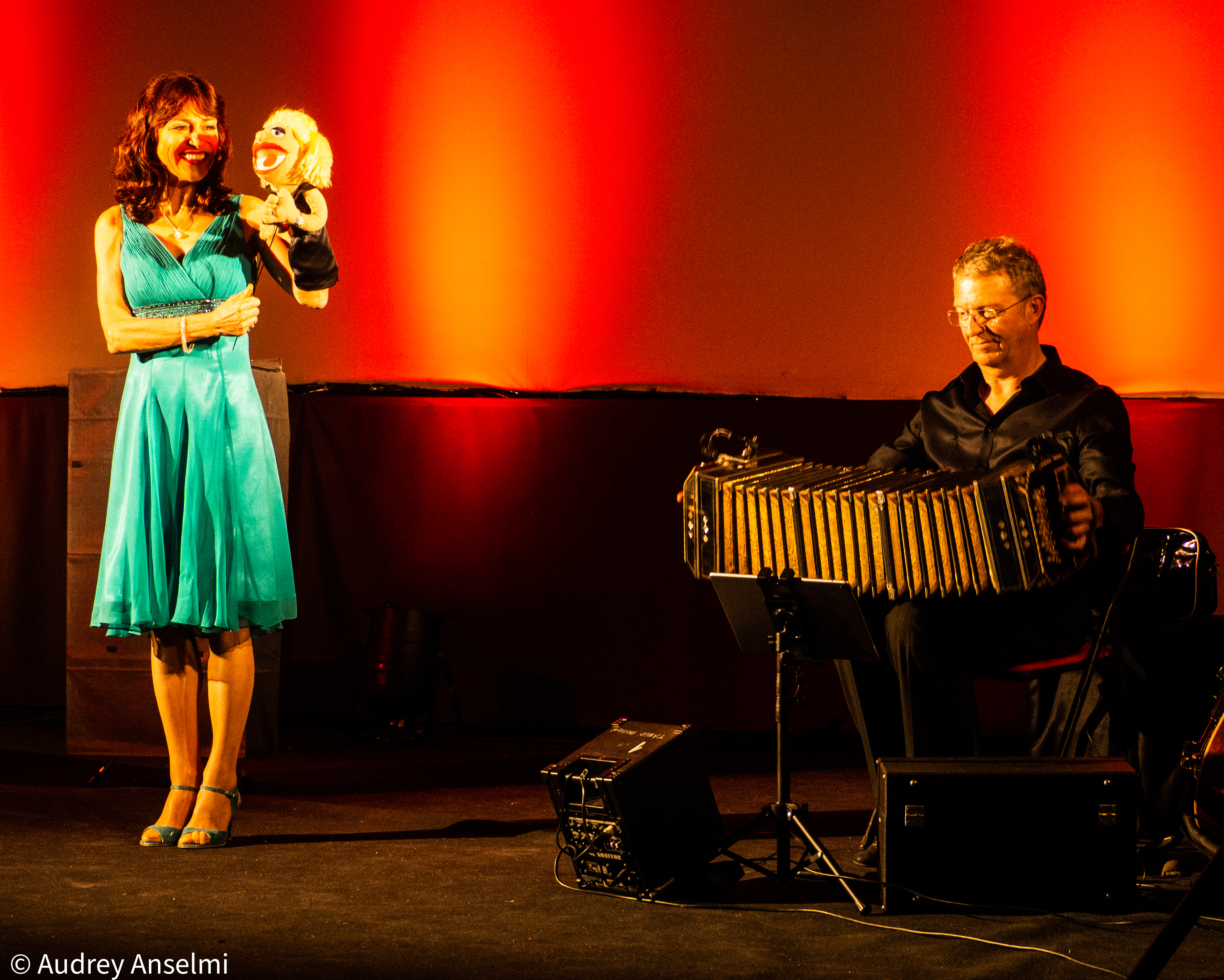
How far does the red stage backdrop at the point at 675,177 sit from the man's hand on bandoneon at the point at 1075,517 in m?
2.38

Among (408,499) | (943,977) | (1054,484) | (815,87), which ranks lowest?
(943,977)

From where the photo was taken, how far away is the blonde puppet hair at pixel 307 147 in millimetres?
3209

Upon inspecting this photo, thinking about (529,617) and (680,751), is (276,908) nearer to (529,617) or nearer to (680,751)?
(680,751)

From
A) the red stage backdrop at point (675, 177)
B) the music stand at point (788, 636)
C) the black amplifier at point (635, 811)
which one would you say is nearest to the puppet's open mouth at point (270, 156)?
the music stand at point (788, 636)

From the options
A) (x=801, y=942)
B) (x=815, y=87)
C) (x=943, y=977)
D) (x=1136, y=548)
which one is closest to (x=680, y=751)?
(x=801, y=942)

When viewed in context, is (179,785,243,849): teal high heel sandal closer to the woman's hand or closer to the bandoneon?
the woman's hand

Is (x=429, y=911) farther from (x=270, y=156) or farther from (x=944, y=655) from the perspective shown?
(x=270, y=156)

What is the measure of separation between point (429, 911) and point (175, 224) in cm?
172

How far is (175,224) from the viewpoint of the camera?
336 centimetres

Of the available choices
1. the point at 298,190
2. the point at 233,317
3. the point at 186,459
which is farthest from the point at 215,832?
the point at 298,190

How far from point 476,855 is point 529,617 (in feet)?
6.82

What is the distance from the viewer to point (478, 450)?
5.36m

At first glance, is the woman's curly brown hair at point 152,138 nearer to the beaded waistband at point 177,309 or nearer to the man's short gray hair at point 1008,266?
the beaded waistband at point 177,309

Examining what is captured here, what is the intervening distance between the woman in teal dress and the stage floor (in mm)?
282
